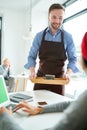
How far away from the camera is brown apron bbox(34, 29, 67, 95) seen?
2.53m

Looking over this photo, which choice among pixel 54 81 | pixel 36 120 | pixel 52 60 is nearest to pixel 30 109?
pixel 36 120

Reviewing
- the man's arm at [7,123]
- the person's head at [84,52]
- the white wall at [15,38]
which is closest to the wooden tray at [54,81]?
the man's arm at [7,123]

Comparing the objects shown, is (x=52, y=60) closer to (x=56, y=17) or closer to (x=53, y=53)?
(x=53, y=53)

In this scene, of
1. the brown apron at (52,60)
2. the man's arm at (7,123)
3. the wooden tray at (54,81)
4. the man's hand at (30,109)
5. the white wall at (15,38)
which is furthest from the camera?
the white wall at (15,38)

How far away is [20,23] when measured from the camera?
702 cm

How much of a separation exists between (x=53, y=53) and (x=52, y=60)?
0.09 m

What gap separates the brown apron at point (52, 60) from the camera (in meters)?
2.53

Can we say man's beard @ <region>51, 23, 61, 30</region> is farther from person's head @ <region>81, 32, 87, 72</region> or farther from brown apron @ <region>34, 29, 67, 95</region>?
person's head @ <region>81, 32, 87, 72</region>

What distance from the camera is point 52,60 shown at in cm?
255

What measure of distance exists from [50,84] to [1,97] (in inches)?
36.2

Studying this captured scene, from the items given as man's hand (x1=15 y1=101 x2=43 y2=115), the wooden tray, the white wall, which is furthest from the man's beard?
the white wall

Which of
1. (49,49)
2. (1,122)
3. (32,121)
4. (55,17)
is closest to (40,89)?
(49,49)

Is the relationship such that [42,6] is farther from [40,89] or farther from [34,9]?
[40,89]

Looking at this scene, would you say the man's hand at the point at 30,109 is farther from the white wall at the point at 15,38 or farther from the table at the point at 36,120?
the white wall at the point at 15,38
